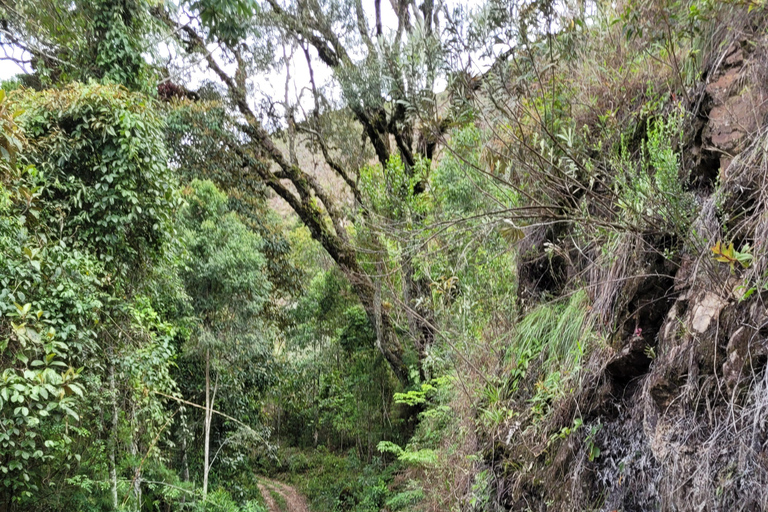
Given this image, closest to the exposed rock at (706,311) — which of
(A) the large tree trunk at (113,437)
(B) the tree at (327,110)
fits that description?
(A) the large tree trunk at (113,437)

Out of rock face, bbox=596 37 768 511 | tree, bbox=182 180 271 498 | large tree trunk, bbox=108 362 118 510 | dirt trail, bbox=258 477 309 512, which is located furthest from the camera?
dirt trail, bbox=258 477 309 512

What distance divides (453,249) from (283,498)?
8446 millimetres

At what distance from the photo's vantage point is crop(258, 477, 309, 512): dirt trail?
10.9 metres

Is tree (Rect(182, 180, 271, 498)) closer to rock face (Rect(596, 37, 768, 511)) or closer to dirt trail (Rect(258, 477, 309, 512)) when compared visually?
dirt trail (Rect(258, 477, 309, 512))

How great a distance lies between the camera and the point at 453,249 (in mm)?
5367

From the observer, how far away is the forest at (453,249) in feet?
7.54

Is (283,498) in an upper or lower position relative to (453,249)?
lower

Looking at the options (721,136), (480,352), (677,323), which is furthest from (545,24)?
(480,352)

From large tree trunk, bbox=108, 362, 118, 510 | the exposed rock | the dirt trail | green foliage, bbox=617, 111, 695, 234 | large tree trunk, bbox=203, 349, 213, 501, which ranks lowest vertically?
the dirt trail

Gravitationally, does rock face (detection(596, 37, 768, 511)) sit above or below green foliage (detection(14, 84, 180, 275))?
below

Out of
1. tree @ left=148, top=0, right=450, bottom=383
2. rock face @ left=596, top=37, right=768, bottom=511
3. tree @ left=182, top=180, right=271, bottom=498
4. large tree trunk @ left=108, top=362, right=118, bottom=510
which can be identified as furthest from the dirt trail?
rock face @ left=596, top=37, right=768, bottom=511

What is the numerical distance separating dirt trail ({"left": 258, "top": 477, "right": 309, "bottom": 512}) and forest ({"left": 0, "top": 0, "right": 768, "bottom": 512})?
67 centimetres

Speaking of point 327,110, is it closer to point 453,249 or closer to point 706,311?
point 453,249

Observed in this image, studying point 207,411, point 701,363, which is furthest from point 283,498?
point 701,363
